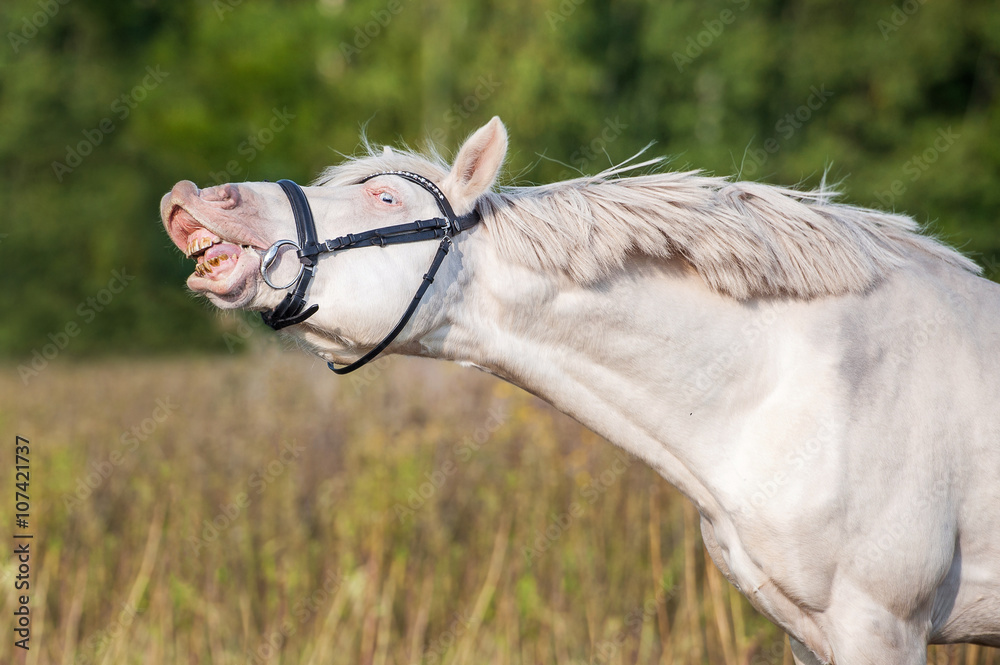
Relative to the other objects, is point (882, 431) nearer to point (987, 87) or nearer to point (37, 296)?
point (987, 87)

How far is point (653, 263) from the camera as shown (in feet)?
9.45

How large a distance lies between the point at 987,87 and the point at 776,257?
1935cm

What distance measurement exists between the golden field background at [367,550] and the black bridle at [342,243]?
4.64ft

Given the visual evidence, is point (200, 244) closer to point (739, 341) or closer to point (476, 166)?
point (476, 166)

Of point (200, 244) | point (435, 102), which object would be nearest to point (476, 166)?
point (200, 244)

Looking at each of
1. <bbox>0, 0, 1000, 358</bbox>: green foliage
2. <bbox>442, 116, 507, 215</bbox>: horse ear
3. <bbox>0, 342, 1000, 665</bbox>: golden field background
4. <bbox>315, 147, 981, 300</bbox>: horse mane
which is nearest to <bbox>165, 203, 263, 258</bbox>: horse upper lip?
<bbox>315, 147, 981, 300</bbox>: horse mane

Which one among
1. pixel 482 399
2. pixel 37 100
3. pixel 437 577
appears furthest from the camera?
pixel 37 100

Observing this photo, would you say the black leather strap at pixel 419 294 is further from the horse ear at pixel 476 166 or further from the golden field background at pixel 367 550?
the golden field background at pixel 367 550

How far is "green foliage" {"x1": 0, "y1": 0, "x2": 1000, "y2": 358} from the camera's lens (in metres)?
18.0

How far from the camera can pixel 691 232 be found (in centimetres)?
279

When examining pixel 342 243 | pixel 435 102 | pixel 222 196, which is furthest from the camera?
pixel 435 102

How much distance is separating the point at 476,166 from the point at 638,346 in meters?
0.79

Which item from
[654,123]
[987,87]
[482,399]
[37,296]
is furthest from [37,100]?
[987,87]

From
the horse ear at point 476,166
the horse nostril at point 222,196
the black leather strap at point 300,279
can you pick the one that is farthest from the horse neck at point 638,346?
A: the horse nostril at point 222,196
